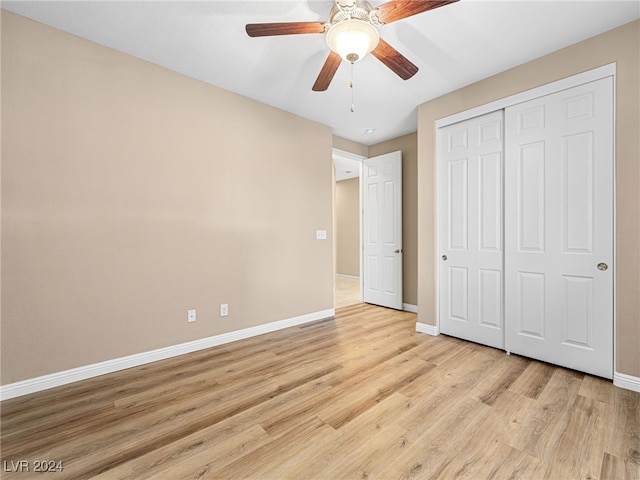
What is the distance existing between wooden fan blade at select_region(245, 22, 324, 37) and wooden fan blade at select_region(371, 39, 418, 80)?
0.40 metres

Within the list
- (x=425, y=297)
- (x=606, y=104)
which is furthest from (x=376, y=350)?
(x=606, y=104)

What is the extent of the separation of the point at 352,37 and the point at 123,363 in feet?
10.1

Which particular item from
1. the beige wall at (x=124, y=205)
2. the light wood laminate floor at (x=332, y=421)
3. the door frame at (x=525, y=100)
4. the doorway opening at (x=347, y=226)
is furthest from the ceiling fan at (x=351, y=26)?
the doorway opening at (x=347, y=226)

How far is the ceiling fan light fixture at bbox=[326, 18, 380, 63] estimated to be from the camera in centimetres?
168

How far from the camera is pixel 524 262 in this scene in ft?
8.84

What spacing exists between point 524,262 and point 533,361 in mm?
911

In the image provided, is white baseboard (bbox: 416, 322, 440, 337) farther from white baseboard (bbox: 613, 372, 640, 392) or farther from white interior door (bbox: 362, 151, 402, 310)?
white baseboard (bbox: 613, 372, 640, 392)

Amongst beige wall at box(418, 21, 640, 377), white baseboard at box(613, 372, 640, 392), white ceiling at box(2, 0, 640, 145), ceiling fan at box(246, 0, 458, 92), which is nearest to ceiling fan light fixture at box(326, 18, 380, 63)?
ceiling fan at box(246, 0, 458, 92)

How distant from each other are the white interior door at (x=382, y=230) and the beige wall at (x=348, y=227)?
9.06 ft

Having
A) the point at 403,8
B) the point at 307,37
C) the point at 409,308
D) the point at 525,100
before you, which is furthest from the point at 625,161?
the point at 409,308

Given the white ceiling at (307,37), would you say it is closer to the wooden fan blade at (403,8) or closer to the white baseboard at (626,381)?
the wooden fan blade at (403,8)

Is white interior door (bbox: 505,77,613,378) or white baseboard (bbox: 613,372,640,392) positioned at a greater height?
white interior door (bbox: 505,77,613,378)

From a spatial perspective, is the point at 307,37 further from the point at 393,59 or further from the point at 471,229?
the point at 471,229

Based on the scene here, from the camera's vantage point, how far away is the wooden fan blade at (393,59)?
1.87 meters
